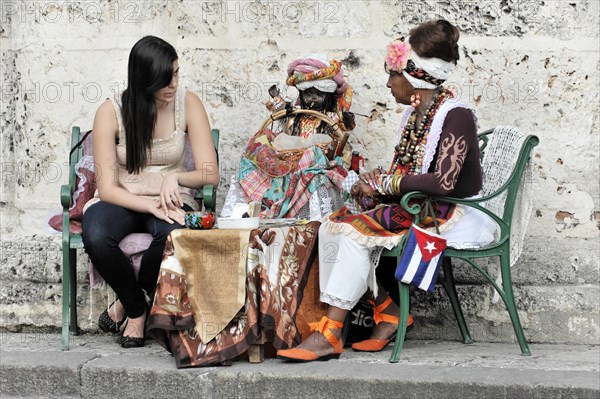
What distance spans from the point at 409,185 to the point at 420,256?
0.33m

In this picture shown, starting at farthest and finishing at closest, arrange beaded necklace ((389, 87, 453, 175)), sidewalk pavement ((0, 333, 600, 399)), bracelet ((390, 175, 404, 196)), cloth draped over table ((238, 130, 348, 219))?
cloth draped over table ((238, 130, 348, 219)), beaded necklace ((389, 87, 453, 175)), bracelet ((390, 175, 404, 196)), sidewalk pavement ((0, 333, 600, 399))

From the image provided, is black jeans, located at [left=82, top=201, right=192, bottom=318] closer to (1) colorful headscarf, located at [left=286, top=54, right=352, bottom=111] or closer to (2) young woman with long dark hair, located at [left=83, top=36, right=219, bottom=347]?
(2) young woman with long dark hair, located at [left=83, top=36, right=219, bottom=347]

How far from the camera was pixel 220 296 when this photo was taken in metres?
5.09

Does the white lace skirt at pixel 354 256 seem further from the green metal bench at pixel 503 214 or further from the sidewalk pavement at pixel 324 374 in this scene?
the sidewalk pavement at pixel 324 374

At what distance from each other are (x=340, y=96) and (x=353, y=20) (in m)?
0.55

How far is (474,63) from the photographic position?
19.9ft

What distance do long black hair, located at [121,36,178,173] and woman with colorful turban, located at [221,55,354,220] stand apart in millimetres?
574

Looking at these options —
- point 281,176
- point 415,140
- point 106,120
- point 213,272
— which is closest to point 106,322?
point 213,272

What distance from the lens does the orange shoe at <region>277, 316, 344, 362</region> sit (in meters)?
4.99

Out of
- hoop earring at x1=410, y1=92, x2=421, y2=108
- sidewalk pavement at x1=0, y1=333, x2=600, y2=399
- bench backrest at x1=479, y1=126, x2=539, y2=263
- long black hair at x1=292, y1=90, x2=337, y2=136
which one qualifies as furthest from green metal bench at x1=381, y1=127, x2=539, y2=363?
long black hair at x1=292, y1=90, x2=337, y2=136

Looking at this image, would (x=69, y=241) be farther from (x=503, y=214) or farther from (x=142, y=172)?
(x=503, y=214)

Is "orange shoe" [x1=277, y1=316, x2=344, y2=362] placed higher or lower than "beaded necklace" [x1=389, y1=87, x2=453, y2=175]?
lower

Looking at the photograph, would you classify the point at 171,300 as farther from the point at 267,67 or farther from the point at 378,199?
the point at 267,67

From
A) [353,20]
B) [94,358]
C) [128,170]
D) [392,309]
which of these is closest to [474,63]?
[353,20]
